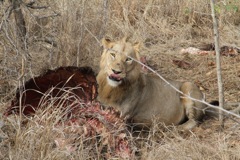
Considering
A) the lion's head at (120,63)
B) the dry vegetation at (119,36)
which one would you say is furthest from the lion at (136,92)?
the dry vegetation at (119,36)

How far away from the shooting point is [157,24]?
924cm

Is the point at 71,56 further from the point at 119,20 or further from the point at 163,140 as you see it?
the point at 119,20

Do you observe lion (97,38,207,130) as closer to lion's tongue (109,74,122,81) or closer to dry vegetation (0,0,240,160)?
lion's tongue (109,74,122,81)

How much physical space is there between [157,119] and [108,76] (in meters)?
0.69

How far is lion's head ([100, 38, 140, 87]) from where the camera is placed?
5215 millimetres

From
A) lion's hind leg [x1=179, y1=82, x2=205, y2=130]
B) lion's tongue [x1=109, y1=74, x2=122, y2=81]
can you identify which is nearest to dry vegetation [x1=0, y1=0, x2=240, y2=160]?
lion's hind leg [x1=179, y1=82, x2=205, y2=130]

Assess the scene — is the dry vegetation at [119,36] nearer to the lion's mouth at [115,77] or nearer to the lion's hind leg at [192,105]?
the lion's hind leg at [192,105]

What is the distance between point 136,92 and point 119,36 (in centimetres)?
288

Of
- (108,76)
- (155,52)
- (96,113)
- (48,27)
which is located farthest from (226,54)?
(96,113)

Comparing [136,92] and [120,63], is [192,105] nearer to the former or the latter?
[136,92]

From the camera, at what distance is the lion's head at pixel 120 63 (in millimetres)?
5215

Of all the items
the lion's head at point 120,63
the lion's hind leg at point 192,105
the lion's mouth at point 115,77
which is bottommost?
the lion's hind leg at point 192,105

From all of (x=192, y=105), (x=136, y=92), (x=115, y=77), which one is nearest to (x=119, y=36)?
(x=192, y=105)

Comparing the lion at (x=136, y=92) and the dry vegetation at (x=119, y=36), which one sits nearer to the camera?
the dry vegetation at (x=119, y=36)
